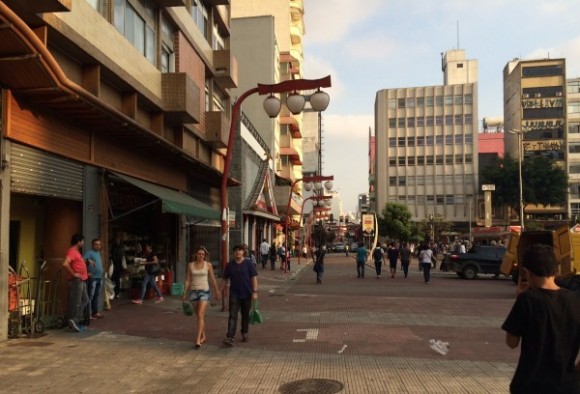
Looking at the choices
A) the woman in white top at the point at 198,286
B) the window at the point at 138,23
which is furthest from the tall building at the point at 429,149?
the woman in white top at the point at 198,286

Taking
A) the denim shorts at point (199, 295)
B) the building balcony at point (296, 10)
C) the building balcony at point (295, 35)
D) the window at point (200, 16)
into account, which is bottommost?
the denim shorts at point (199, 295)

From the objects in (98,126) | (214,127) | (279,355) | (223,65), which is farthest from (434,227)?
(279,355)

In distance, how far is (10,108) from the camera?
9164 mm

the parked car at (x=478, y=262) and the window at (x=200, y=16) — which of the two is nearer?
the window at (x=200, y=16)

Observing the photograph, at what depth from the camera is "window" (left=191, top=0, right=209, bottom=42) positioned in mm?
21156

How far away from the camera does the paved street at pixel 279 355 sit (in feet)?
21.6

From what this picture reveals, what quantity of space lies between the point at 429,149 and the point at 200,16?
73411 millimetres

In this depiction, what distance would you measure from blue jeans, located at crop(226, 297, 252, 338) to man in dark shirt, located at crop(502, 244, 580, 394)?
608cm

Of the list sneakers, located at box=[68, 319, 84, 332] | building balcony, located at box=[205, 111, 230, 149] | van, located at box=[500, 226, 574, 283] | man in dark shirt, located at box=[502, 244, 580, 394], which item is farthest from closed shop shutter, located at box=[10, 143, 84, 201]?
building balcony, located at box=[205, 111, 230, 149]

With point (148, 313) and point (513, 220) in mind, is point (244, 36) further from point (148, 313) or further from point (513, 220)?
point (513, 220)

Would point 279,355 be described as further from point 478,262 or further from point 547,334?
point 478,262

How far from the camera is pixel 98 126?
12.0 meters

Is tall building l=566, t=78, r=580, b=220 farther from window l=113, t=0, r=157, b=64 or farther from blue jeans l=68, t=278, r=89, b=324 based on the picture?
blue jeans l=68, t=278, r=89, b=324

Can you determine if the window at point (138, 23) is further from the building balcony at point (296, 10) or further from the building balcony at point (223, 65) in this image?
the building balcony at point (296, 10)
